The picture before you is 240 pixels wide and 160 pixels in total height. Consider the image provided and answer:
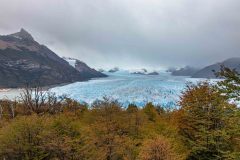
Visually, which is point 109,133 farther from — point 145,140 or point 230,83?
point 230,83

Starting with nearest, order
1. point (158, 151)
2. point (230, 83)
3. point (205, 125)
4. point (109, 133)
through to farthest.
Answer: point (230, 83) → point (158, 151) → point (205, 125) → point (109, 133)

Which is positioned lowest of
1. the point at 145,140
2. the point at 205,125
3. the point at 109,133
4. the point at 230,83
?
the point at 145,140

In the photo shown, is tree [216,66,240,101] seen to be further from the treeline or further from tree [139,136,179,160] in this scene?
tree [139,136,179,160]

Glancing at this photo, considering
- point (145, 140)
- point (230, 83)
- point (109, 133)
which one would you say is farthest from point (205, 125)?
point (230, 83)

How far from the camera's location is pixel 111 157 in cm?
5094

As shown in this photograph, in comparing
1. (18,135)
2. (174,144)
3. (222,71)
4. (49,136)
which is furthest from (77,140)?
(222,71)

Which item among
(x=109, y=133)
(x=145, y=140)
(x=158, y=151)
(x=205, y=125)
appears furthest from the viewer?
(x=109, y=133)

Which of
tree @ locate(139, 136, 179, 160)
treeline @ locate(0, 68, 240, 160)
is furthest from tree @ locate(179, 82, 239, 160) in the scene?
tree @ locate(139, 136, 179, 160)

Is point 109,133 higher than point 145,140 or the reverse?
higher

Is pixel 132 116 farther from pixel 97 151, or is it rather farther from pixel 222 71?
pixel 222 71

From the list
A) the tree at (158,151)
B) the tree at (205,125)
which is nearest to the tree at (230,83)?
the tree at (205,125)

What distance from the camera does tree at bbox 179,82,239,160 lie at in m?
39.2

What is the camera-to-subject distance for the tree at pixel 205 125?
39.2m

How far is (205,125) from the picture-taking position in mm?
40969
